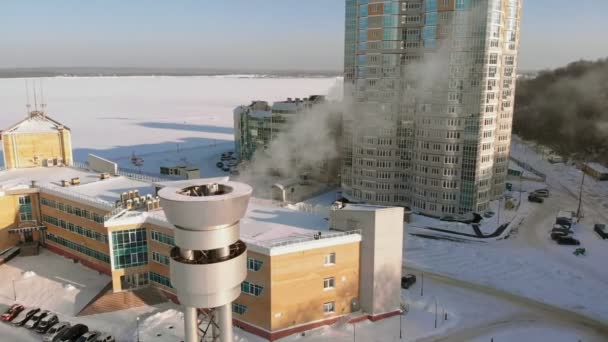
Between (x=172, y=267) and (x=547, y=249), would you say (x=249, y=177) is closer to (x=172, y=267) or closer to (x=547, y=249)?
(x=547, y=249)

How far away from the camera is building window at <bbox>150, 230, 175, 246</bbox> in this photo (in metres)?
39.2

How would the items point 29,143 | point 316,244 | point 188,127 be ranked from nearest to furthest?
point 316,244 → point 29,143 → point 188,127

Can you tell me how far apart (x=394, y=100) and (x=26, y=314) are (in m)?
52.6

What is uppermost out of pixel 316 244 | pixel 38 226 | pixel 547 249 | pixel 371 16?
pixel 371 16

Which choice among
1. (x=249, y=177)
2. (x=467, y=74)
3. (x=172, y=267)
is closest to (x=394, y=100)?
(x=467, y=74)

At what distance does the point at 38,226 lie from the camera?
50906 millimetres

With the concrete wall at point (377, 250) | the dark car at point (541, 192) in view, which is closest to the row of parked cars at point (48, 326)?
the concrete wall at point (377, 250)

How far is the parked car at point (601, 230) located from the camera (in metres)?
59.8

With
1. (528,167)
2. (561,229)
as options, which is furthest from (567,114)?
(561,229)

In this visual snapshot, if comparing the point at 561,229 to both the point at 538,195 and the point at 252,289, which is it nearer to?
the point at 538,195

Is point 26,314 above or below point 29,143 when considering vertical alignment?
below

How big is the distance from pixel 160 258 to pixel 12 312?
11809 millimetres

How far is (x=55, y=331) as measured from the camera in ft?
116

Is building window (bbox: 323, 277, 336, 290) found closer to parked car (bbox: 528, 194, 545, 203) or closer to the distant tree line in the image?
parked car (bbox: 528, 194, 545, 203)
